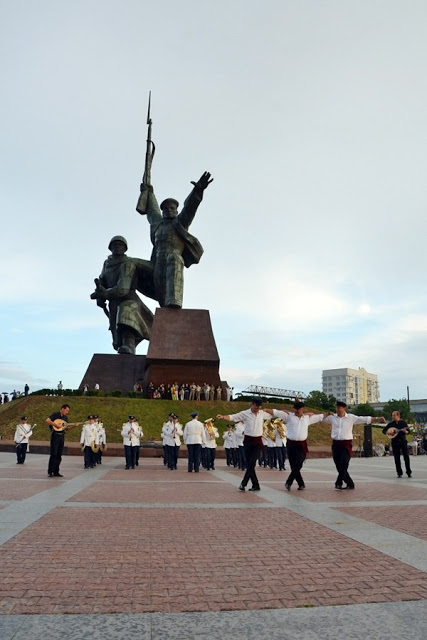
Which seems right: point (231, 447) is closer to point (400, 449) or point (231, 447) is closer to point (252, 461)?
point (400, 449)

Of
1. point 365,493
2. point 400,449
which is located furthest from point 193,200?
point 365,493

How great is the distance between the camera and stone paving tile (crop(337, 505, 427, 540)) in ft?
18.1

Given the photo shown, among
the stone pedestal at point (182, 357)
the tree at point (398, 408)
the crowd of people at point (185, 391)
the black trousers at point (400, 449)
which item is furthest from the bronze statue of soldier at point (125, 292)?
the tree at point (398, 408)

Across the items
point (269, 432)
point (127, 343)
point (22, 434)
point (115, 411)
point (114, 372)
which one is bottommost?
point (22, 434)

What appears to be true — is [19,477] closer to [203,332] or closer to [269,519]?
[269,519]

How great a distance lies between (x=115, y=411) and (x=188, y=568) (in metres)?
24.4

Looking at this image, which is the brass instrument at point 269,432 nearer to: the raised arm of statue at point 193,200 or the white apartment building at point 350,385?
the raised arm of statue at point 193,200

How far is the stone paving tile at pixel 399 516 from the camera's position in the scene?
5.52m

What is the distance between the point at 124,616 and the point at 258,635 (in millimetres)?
757

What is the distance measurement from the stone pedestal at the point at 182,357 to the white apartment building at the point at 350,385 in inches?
4955

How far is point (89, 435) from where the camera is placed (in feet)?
45.7

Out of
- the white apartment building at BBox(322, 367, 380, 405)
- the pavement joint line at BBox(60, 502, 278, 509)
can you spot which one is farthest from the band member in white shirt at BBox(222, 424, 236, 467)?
the white apartment building at BBox(322, 367, 380, 405)

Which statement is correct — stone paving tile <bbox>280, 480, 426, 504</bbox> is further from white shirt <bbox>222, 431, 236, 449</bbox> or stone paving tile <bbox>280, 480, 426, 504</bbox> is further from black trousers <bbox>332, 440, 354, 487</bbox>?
white shirt <bbox>222, 431, 236, 449</bbox>

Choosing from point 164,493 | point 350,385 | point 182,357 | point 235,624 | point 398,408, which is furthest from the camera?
point 350,385
